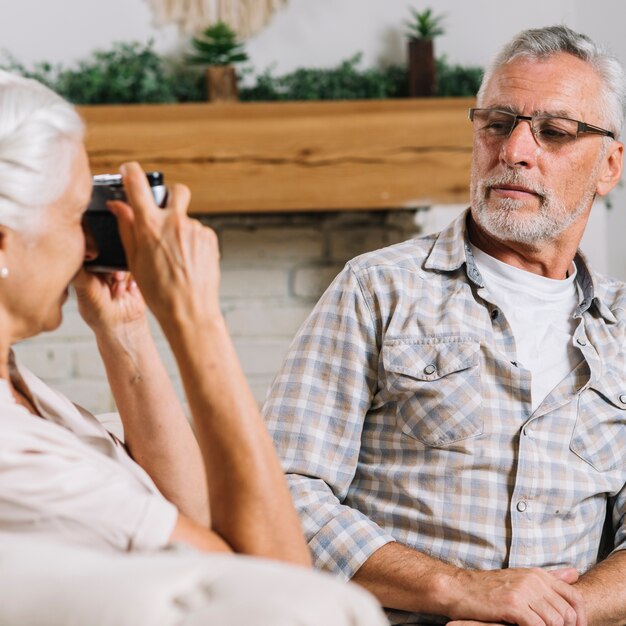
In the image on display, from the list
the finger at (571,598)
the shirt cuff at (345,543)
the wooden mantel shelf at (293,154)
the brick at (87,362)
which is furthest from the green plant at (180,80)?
the finger at (571,598)

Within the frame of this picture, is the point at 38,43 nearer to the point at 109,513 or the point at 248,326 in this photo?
the point at 248,326

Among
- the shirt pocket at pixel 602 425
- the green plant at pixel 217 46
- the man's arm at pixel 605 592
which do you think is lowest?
the man's arm at pixel 605 592

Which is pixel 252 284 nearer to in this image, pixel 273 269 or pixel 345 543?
pixel 273 269

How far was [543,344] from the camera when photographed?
151 centimetres

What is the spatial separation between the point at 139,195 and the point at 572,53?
3.06 ft

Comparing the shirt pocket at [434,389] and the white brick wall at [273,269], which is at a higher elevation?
the shirt pocket at [434,389]

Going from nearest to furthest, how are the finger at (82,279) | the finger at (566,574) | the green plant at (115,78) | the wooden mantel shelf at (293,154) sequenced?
the finger at (82,279) < the finger at (566,574) < the wooden mantel shelf at (293,154) < the green plant at (115,78)

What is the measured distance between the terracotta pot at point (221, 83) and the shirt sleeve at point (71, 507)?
90.8 inches

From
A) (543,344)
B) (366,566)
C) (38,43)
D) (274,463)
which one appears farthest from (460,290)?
(38,43)

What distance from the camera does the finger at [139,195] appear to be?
917mm

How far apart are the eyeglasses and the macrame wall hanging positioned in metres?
1.70

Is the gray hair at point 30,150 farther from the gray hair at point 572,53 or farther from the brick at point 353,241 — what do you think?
the brick at point 353,241

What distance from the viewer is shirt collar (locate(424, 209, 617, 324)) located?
1515 millimetres

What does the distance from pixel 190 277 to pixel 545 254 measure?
839 mm
